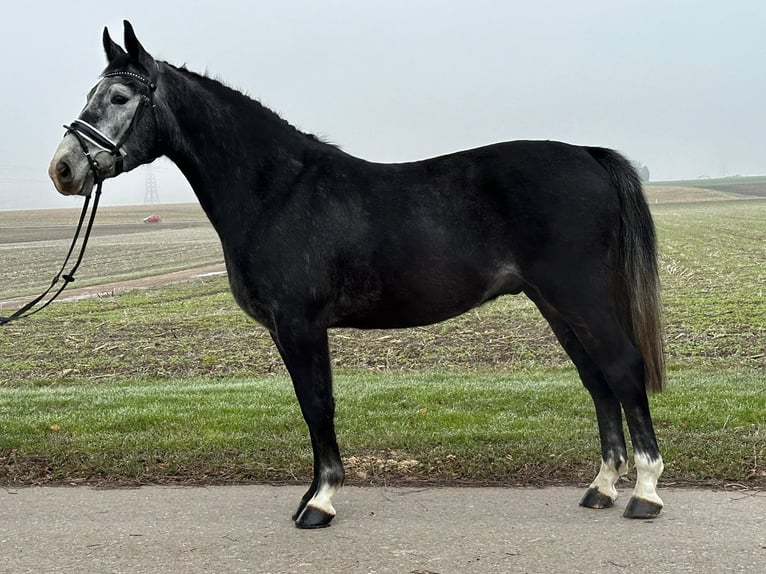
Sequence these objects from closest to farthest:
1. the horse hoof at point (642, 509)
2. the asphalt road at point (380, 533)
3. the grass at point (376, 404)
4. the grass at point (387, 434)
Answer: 1. the asphalt road at point (380, 533)
2. the horse hoof at point (642, 509)
3. the grass at point (387, 434)
4. the grass at point (376, 404)

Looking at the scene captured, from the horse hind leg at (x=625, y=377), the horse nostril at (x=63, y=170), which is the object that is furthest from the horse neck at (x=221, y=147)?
the horse hind leg at (x=625, y=377)

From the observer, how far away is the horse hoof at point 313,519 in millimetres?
4605

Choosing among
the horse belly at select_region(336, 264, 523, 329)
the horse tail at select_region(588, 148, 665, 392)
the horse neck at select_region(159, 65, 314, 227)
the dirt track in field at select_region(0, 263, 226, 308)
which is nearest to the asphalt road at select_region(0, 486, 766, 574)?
the horse tail at select_region(588, 148, 665, 392)

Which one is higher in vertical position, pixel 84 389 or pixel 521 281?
pixel 521 281

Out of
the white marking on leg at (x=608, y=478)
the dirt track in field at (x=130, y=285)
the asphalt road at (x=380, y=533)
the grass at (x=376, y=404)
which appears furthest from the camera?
the dirt track in field at (x=130, y=285)

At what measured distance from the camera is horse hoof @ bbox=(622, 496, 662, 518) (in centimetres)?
454

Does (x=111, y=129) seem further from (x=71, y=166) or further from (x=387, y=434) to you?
(x=387, y=434)

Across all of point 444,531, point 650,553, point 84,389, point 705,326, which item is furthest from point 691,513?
point 705,326

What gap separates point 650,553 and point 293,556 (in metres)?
1.77

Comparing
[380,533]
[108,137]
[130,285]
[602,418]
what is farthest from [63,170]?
[130,285]

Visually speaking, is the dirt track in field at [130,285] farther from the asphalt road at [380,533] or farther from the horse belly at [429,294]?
the horse belly at [429,294]

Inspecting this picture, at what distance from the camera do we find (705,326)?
12.9m

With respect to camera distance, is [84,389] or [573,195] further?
[84,389]

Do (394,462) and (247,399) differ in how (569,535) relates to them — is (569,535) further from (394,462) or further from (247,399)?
(247,399)
